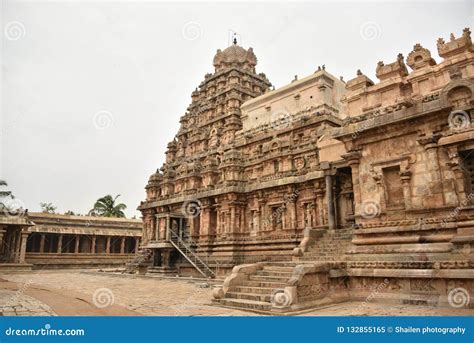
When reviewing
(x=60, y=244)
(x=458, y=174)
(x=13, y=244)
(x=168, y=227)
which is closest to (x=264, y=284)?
(x=458, y=174)

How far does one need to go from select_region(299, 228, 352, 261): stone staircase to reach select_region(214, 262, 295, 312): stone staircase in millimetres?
1593

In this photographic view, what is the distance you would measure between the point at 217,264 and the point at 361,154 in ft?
47.3

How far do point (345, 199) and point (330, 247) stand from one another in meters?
4.45

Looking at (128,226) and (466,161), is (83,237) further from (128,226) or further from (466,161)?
(466,161)

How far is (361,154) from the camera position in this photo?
13.7 metres

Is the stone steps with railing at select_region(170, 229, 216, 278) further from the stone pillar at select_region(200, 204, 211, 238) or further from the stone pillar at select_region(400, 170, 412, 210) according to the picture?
the stone pillar at select_region(400, 170, 412, 210)

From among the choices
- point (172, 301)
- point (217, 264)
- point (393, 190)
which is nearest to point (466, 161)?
point (393, 190)

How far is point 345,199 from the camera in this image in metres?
19.0

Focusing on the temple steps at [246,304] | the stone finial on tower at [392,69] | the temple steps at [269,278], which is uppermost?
the stone finial on tower at [392,69]

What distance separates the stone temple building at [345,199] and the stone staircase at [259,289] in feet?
0.15

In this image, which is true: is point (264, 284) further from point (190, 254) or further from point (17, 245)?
point (17, 245)

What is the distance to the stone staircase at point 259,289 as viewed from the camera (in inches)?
406

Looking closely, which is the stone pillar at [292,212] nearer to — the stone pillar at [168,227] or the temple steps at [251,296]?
the stone pillar at [168,227]

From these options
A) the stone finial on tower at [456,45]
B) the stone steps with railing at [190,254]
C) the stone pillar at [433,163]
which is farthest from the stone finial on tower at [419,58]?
the stone steps with railing at [190,254]
